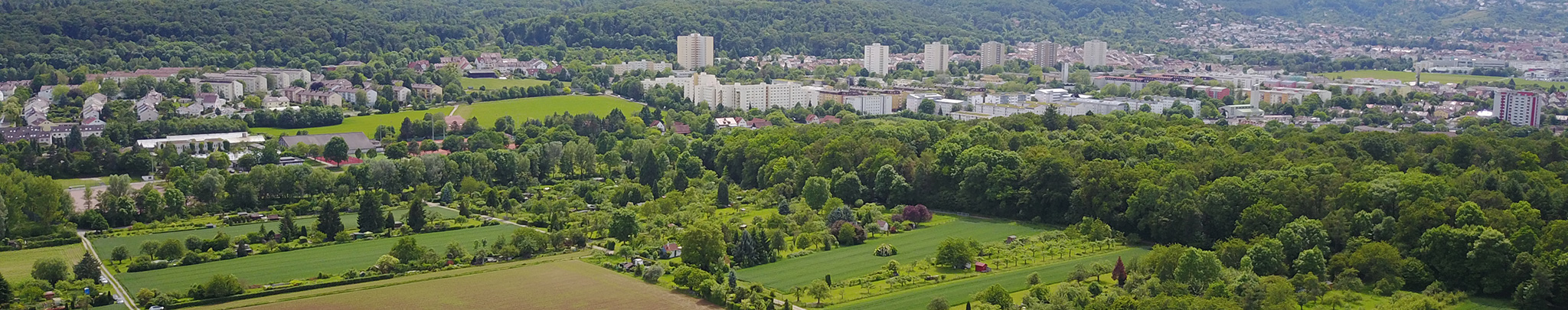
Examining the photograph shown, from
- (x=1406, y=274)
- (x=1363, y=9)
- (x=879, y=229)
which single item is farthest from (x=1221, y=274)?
(x=1363, y=9)

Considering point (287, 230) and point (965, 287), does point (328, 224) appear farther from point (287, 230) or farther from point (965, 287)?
point (965, 287)

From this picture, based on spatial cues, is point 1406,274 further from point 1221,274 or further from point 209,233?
point 209,233

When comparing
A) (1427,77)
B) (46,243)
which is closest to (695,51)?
(1427,77)

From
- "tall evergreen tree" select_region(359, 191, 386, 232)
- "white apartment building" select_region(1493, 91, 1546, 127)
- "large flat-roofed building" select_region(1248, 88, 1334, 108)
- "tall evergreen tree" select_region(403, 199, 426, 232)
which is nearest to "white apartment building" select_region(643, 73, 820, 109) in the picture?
"large flat-roofed building" select_region(1248, 88, 1334, 108)

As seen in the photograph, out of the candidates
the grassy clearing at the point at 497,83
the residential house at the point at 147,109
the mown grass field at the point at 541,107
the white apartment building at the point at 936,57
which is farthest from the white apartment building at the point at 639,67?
A: the residential house at the point at 147,109

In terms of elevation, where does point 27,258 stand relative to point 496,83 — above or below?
below

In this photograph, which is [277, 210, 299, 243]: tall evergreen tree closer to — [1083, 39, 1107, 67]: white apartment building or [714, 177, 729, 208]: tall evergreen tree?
[714, 177, 729, 208]: tall evergreen tree

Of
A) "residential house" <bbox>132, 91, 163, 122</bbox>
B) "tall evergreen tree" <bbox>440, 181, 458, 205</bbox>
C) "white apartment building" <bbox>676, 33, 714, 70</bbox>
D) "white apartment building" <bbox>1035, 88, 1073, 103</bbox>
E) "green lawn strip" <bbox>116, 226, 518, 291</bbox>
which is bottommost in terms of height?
"green lawn strip" <bbox>116, 226, 518, 291</bbox>
